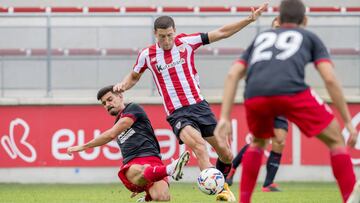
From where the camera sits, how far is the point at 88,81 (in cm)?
1691

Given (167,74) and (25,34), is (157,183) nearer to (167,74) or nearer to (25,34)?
(167,74)

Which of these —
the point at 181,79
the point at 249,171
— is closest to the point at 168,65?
the point at 181,79

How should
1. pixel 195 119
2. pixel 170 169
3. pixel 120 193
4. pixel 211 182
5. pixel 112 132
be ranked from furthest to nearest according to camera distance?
pixel 120 193 → pixel 195 119 → pixel 112 132 → pixel 211 182 → pixel 170 169

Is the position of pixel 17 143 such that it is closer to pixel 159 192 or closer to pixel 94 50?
pixel 94 50

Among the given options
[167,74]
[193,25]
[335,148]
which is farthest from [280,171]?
[335,148]

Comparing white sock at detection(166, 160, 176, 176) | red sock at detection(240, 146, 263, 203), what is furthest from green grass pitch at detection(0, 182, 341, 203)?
red sock at detection(240, 146, 263, 203)

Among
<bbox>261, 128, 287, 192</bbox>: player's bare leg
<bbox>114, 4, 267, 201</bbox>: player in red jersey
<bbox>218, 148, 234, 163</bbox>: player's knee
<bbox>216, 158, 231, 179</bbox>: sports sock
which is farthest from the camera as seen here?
<bbox>261, 128, 287, 192</bbox>: player's bare leg

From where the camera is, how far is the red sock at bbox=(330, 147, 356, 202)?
765 centimetres

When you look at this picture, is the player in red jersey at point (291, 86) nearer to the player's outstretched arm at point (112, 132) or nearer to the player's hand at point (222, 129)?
the player's hand at point (222, 129)

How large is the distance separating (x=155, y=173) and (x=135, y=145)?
0.60 meters

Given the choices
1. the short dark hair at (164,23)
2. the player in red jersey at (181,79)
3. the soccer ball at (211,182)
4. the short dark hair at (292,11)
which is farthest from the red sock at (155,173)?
the short dark hair at (292,11)

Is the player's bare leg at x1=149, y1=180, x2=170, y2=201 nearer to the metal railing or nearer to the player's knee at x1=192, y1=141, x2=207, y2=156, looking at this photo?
the player's knee at x1=192, y1=141, x2=207, y2=156

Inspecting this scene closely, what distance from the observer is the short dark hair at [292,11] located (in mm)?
7551

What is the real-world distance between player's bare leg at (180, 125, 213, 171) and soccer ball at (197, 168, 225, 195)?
0.43 metres
